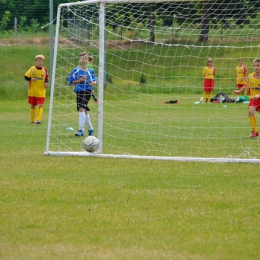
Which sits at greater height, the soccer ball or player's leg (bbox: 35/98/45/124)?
player's leg (bbox: 35/98/45/124)

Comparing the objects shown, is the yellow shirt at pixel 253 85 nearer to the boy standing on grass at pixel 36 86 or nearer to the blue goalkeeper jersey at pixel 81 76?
the blue goalkeeper jersey at pixel 81 76

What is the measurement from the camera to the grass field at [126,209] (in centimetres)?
541

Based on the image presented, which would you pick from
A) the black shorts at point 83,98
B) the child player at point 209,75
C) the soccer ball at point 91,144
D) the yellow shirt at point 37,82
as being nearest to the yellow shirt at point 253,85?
the black shorts at point 83,98

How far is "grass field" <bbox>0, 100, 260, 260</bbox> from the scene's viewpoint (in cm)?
541

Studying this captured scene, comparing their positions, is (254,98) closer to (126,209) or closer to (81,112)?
(81,112)

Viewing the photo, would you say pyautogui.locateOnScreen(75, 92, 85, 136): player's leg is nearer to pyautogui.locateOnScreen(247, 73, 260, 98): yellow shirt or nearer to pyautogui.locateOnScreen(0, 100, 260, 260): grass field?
pyautogui.locateOnScreen(0, 100, 260, 260): grass field

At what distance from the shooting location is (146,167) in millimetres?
9609

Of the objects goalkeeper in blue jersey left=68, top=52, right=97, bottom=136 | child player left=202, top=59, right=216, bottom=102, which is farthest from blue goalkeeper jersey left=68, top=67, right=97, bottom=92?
child player left=202, top=59, right=216, bottom=102

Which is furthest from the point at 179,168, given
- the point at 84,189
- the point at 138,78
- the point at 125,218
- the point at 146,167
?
the point at 138,78

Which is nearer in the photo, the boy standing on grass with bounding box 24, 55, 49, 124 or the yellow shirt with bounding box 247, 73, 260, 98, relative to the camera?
the yellow shirt with bounding box 247, 73, 260, 98

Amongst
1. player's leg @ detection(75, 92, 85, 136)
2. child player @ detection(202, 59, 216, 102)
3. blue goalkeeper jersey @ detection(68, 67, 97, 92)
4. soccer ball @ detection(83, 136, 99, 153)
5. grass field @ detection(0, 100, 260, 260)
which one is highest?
child player @ detection(202, 59, 216, 102)

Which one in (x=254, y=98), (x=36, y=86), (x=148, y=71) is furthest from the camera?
(x=148, y=71)

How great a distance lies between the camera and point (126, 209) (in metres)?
6.81

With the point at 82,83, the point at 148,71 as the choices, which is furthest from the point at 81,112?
the point at 148,71
